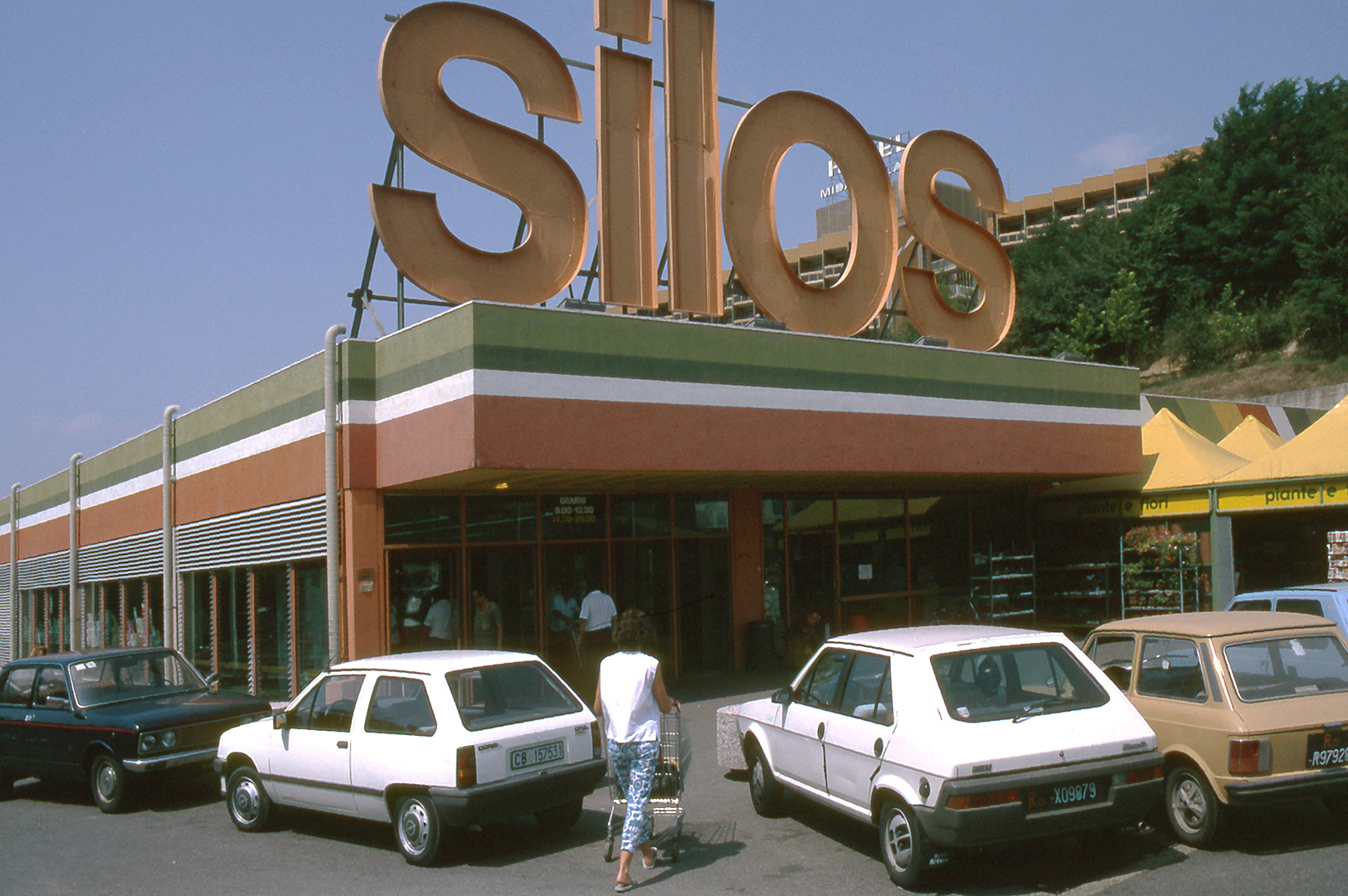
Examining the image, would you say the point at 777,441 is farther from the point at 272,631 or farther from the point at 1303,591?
the point at 272,631

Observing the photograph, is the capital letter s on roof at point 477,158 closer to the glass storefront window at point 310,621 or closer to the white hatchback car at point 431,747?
the glass storefront window at point 310,621

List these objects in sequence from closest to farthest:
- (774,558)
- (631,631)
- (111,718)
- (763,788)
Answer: (631,631), (763,788), (111,718), (774,558)

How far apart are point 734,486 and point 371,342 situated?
6.10m

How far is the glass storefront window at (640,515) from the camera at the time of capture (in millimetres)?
17031

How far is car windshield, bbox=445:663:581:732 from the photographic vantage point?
830cm

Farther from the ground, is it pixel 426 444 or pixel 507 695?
pixel 426 444

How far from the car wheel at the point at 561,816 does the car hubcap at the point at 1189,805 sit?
4.36m

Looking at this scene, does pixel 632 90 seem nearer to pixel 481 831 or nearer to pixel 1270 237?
pixel 481 831

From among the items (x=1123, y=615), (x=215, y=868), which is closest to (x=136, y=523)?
(x=215, y=868)

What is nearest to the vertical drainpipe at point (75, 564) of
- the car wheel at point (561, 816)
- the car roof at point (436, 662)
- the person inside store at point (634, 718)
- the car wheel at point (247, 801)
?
the car wheel at point (247, 801)

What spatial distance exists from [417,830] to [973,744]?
4.01 m

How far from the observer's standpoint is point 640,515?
17.2 metres

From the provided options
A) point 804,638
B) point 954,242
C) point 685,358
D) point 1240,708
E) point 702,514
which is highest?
point 954,242

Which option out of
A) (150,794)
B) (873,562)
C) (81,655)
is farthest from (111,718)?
(873,562)
